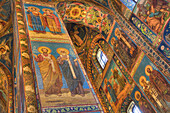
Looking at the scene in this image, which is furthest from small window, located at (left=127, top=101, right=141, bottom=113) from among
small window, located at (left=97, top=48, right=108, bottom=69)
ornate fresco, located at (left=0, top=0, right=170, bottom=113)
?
small window, located at (left=97, top=48, right=108, bottom=69)

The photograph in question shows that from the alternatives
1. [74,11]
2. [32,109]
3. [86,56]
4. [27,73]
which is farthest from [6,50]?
[32,109]

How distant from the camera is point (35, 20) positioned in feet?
19.6

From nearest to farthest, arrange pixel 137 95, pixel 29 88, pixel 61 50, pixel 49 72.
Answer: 1. pixel 29 88
2. pixel 49 72
3. pixel 61 50
4. pixel 137 95

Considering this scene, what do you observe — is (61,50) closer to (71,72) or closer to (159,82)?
(71,72)

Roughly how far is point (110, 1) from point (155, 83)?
4077 millimetres

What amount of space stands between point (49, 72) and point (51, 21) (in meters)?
2.56

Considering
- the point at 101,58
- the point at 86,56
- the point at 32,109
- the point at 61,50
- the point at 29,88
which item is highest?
the point at 86,56

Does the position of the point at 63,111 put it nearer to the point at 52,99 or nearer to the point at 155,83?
the point at 52,99

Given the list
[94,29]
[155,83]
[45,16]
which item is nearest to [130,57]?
[155,83]

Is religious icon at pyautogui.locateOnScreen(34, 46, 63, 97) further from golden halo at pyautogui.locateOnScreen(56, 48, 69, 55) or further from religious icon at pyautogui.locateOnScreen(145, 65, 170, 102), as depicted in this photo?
religious icon at pyautogui.locateOnScreen(145, 65, 170, 102)

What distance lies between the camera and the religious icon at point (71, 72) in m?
3.90

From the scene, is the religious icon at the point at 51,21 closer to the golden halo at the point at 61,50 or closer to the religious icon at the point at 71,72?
the golden halo at the point at 61,50

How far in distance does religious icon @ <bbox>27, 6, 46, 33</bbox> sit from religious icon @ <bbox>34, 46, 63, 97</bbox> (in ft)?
3.43

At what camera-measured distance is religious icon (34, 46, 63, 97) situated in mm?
3748
